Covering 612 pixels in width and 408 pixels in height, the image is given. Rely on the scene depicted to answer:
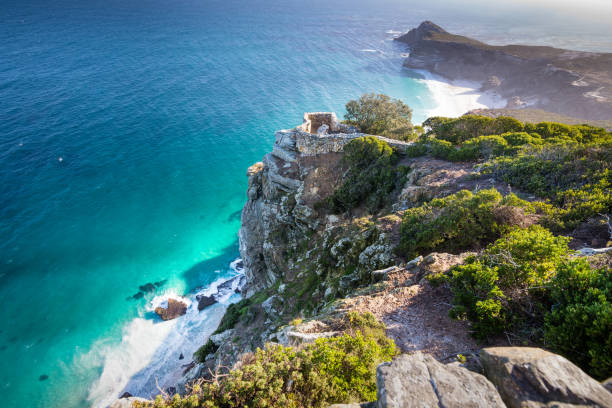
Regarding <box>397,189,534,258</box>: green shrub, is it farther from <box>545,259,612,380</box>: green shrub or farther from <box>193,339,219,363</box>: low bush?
<box>193,339,219,363</box>: low bush

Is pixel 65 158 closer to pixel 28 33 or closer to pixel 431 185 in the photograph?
pixel 431 185

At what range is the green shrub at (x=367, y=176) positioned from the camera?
22062mm

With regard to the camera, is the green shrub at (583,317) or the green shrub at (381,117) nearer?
the green shrub at (583,317)

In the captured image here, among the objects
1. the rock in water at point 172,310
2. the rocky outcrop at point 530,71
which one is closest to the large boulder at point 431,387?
the rock in water at point 172,310

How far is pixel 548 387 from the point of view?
4570 mm

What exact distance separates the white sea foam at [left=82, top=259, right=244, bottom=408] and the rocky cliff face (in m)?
7.23

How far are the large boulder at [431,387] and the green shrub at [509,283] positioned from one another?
3371mm

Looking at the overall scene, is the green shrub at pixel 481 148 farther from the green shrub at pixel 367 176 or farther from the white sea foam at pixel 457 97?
the white sea foam at pixel 457 97

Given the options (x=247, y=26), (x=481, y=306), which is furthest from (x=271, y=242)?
(x=247, y=26)

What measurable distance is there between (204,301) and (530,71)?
11322 cm

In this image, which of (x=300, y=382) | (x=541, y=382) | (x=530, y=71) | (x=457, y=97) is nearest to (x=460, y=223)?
(x=541, y=382)

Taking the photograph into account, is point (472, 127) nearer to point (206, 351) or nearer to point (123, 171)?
point (206, 351)

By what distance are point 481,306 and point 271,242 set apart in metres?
23.8

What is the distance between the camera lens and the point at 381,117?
1442 inches
